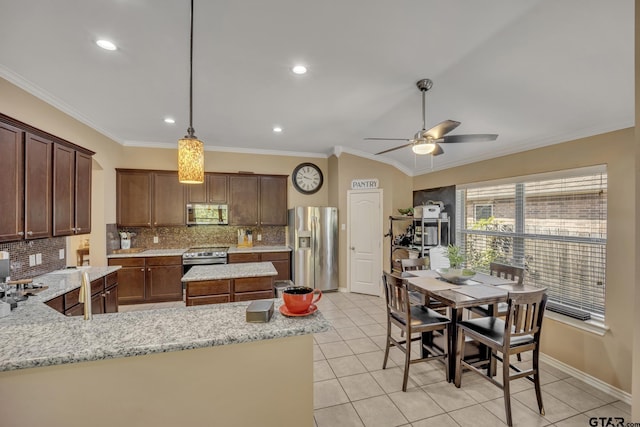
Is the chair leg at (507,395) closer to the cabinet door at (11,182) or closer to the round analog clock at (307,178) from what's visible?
the cabinet door at (11,182)

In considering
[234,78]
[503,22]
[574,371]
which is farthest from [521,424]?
[234,78]

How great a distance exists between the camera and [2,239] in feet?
7.17

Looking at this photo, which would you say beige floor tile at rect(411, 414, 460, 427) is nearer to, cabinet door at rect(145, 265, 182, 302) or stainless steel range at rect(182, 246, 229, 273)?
stainless steel range at rect(182, 246, 229, 273)

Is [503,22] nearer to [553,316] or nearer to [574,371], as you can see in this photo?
[553,316]

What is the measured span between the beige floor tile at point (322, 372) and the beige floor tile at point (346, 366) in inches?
1.8

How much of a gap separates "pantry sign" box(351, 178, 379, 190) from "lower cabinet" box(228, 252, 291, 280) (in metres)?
1.83

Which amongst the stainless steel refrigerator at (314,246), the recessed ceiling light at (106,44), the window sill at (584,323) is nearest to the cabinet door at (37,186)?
the recessed ceiling light at (106,44)

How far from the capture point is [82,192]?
10.5 feet

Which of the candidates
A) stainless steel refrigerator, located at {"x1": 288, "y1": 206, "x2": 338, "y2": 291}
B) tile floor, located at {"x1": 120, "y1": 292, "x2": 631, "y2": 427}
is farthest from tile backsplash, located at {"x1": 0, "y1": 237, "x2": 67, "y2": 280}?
stainless steel refrigerator, located at {"x1": 288, "y1": 206, "x2": 338, "y2": 291}

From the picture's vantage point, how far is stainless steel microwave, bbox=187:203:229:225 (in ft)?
16.4

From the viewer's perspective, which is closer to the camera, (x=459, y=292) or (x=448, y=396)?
(x=448, y=396)

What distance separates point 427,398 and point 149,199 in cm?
496

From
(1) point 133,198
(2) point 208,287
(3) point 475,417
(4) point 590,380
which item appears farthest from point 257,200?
A: (4) point 590,380

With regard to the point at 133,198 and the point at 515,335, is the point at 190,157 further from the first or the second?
the point at 133,198
